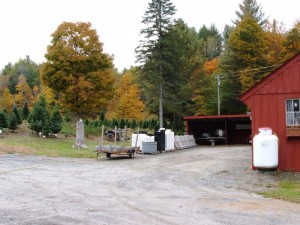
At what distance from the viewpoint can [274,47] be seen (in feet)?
142

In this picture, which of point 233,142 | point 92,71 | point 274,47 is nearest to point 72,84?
point 92,71

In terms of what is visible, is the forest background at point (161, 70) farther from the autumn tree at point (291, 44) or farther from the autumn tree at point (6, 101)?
the autumn tree at point (6, 101)

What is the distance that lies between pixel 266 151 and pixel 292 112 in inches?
88.0

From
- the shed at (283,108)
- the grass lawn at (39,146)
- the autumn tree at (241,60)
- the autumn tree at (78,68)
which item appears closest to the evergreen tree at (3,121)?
the grass lawn at (39,146)

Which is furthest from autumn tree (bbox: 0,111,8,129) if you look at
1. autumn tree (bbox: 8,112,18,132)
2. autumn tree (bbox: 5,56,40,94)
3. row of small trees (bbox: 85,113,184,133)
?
autumn tree (bbox: 5,56,40,94)

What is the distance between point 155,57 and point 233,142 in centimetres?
1180

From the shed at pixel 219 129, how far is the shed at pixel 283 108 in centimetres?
1701

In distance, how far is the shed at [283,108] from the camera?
15.8 metres

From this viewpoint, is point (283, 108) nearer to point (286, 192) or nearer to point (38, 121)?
point (286, 192)

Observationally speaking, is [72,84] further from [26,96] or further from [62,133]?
[26,96]

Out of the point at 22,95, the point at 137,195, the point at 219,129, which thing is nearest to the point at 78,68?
the point at 219,129

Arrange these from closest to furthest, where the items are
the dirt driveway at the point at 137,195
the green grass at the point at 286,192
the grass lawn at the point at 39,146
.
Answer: the dirt driveway at the point at 137,195, the green grass at the point at 286,192, the grass lawn at the point at 39,146

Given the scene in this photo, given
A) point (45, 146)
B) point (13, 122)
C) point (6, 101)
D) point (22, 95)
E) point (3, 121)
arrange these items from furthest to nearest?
point (22, 95)
point (6, 101)
point (13, 122)
point (3, 121)
point (45, 146)

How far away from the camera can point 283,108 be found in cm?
1605
